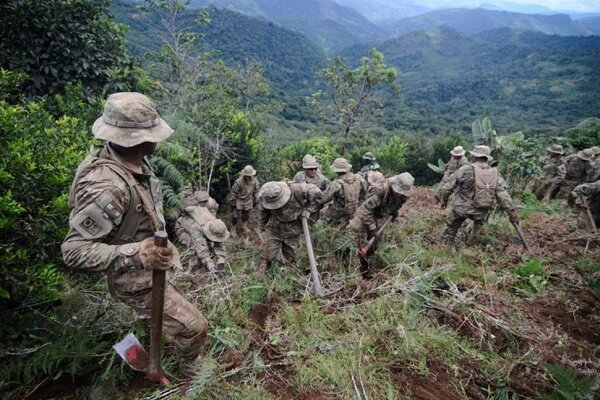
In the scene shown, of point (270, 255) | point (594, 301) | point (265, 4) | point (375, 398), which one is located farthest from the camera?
point (265, 4)

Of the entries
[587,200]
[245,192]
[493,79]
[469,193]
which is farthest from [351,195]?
[493,79]

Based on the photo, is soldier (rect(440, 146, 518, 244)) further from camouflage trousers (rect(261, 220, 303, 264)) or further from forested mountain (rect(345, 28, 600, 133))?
forested mountain (rect(345, 28, 600, 133))

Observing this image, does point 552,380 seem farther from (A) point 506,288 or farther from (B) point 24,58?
(B) point 24,58

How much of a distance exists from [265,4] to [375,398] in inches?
6741

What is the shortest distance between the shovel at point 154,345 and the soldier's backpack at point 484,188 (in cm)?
486

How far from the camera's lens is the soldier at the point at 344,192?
21.5 feet

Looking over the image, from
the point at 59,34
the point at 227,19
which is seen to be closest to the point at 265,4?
the point at 227,19

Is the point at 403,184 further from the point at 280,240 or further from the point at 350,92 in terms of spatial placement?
the point at 350,92

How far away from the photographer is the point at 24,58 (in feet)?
18.7

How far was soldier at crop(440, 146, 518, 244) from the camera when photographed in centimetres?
557

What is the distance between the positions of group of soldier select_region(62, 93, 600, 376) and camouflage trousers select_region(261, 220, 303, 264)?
14mm

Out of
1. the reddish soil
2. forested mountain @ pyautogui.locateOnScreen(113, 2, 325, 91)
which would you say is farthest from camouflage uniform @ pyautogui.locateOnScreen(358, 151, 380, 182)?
forested mountain @ pyautogui.locateOnScreen(113, 2, 325, 91)

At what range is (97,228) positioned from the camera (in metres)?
2.08

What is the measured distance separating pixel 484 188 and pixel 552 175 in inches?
214
